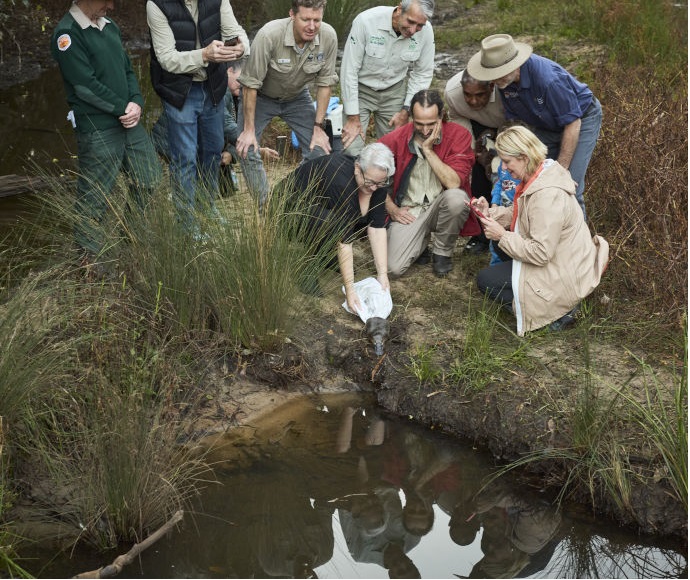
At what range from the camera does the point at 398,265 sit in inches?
213

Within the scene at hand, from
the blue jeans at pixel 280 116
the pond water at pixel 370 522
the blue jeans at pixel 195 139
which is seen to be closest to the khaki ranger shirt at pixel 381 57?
the blue jeans at pixel 280 116

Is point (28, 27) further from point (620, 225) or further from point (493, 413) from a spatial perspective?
point (493, 413)

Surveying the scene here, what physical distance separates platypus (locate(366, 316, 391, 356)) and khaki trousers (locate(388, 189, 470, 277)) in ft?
2.05

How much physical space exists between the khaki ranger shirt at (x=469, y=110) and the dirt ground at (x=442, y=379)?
948 millimetres

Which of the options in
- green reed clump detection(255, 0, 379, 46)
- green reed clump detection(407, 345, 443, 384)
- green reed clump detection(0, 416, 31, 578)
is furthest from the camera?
green reed clump detection(255, 0, 379, 46)

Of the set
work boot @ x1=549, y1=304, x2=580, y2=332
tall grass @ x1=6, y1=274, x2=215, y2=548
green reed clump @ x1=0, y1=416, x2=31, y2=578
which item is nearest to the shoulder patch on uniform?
tall grass @ x1=6, y1=274, x2=215, y2=548

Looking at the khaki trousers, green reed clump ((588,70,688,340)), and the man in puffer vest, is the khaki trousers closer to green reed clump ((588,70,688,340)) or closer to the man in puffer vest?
green reed clump ((588,70,688,340))

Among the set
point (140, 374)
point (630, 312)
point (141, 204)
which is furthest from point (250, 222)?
point (630, 312)

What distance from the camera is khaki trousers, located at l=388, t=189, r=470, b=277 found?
5.36 metres

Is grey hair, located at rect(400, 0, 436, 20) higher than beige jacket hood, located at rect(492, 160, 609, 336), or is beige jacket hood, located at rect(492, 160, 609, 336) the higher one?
grey hair, located at rect(400, 0, 436, 20)

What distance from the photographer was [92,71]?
4.77m

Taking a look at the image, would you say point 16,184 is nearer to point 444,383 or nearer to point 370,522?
point 444,383

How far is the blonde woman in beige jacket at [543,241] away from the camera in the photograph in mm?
4602

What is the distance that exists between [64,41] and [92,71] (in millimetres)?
200
